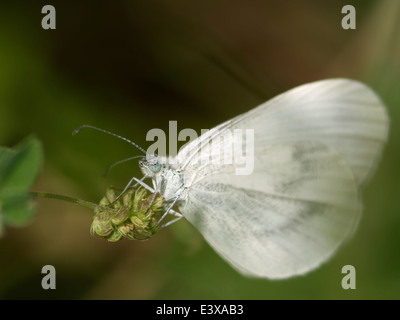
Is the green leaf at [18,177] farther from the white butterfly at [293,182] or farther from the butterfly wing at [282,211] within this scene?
the butterfly wing at [282,211]

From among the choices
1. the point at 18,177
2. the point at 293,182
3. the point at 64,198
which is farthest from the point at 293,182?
the point at 18,177

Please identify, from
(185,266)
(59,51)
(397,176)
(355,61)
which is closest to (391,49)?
(355,61)

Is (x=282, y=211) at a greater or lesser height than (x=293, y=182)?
lesser

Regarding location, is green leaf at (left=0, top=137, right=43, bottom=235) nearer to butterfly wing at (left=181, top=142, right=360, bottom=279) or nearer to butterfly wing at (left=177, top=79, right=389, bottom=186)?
butterfly wing at (left=177, top=79, right=389, bottom=186)

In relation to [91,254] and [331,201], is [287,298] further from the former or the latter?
[91,254]
